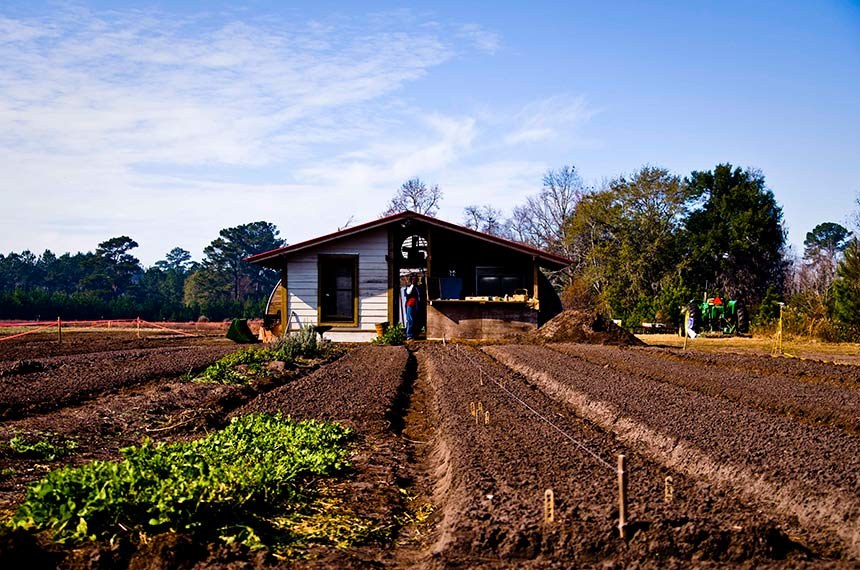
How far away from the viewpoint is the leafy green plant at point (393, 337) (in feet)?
77.9

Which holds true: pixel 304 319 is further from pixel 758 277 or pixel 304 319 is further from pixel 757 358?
pixel 758 277

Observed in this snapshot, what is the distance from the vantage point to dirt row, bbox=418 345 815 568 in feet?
17.0

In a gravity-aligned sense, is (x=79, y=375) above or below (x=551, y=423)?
above

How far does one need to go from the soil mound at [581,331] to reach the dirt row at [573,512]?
50.8ft

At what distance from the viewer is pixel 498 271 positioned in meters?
25.8

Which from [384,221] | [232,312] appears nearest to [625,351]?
[384,221]

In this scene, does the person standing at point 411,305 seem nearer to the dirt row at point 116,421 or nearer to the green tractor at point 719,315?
the dirt row at point 116,421

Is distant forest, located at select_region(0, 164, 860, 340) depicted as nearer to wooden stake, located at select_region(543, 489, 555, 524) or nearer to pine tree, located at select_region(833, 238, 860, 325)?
pine tree, located at select_region(833, 238, 860, 325)

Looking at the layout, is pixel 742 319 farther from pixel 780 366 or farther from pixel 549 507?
pixel 549 507

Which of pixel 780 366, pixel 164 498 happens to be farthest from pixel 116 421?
pixel 780 366

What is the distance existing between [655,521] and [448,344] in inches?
718

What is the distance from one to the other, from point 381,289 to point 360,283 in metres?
0.61

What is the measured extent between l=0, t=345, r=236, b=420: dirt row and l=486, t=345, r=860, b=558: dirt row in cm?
695

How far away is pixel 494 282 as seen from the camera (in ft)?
84.6
